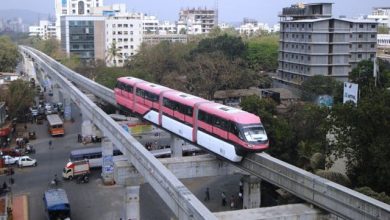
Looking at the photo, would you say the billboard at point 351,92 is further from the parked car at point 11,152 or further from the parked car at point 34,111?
the parked car at point 34,111

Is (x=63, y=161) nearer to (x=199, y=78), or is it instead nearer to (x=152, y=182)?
(x=152, y=182)

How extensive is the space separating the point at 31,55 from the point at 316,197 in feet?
280

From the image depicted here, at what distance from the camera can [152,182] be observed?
764 inches

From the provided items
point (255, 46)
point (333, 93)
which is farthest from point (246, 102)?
point (255, 46)

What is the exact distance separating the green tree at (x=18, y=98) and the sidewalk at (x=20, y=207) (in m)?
19.8

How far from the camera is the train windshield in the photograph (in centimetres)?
2112

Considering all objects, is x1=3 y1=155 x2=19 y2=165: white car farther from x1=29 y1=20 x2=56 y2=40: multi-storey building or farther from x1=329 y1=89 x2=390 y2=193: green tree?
x1=29 y1=20 x2=56 y2=40: multi-storey building

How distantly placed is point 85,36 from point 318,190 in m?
84.8

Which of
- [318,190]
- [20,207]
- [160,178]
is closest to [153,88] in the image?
[20,207]

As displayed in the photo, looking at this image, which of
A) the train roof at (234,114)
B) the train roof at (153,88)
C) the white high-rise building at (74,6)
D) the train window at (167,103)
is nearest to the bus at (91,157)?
the train roof at (153,88)

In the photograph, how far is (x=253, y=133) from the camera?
21.3 meters

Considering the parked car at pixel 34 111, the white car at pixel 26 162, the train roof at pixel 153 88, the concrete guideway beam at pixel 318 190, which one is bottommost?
the white car at pixel 26 162

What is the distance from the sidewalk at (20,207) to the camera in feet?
80.3

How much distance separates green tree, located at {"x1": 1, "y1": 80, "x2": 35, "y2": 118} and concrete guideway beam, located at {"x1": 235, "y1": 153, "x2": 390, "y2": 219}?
97.3ft
